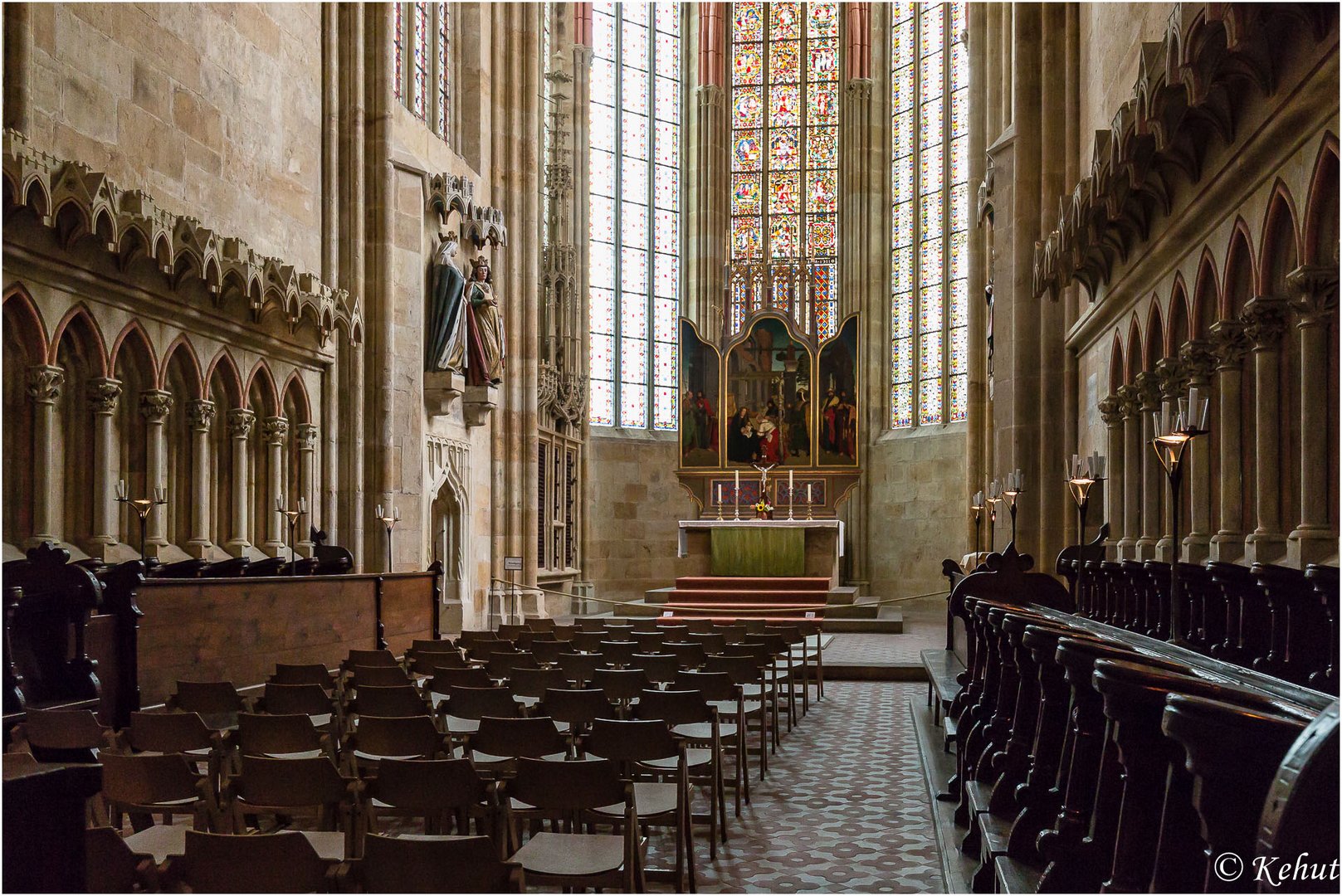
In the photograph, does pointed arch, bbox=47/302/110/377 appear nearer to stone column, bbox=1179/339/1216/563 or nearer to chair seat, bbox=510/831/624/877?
chair seat, bbox=510/831/624/877

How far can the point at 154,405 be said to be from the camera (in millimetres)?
12766

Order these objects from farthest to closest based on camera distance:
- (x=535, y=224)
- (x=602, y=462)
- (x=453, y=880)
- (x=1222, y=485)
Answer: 1. (x=602, y=462)
2. (x=535, y=224)
3. (x=1222, y=485)
4. (x=453, y=880)

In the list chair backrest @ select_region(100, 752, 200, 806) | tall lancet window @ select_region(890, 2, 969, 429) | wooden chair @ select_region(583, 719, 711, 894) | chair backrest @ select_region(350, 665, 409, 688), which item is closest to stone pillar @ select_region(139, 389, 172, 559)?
chair backrest @ select_region(350, 665, 409, 688)

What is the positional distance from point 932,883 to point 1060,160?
43.1 ft

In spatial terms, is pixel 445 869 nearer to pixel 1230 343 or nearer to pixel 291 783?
pixel 291 783

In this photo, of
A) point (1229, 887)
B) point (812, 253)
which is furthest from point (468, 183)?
point (1229, 887)

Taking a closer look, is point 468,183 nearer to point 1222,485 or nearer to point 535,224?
point 535,224

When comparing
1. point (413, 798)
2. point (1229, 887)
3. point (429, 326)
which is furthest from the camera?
point (429, 326)

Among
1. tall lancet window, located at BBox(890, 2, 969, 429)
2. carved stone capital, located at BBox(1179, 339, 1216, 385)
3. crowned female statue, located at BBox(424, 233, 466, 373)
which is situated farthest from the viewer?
tall lancet window, located at BBox(890, 2, 969, 429)

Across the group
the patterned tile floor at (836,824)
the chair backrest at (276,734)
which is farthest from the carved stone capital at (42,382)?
the patterned tile floor at (836,824)

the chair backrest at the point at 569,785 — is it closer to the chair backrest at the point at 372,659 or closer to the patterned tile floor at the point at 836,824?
the patterned tile floor at the point at 836,824

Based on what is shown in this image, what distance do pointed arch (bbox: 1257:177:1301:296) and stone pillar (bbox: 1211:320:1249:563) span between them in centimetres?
70

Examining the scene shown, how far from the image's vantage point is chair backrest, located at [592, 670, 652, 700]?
795cm

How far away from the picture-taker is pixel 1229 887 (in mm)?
1907
